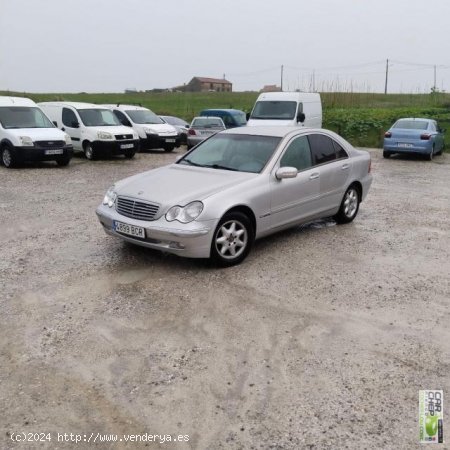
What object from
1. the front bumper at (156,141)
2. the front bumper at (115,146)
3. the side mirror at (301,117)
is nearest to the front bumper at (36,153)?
the front bumper at (115,146)

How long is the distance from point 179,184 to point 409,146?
13697 mm

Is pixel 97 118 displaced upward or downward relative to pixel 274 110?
downward

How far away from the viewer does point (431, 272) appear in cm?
593

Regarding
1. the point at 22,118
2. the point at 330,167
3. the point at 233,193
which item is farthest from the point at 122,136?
the point at 233,193

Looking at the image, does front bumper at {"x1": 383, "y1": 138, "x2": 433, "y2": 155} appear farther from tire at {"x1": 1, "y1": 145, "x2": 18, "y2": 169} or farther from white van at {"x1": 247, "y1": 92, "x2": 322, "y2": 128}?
tire at {"x1": 1, "y1": 145, "x2": 18, "y2": 169}

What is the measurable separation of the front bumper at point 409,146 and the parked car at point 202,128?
589 centimetres

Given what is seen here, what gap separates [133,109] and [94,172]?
6660 millimetres

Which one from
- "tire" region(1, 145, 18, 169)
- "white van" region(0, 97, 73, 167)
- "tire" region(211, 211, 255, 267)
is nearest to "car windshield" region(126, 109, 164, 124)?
"white van" region(0, 97, 73, 167)

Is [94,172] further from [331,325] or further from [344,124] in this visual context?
[344,124]

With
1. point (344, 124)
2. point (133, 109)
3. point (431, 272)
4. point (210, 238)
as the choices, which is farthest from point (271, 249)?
point (344, 124)

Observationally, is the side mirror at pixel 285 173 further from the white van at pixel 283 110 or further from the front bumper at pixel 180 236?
the white van at pixel 283 110

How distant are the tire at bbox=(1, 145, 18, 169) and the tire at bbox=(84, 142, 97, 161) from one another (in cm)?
271

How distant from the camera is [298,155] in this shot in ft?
22.4

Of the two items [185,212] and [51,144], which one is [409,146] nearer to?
[51,144]
